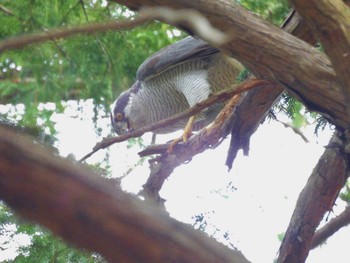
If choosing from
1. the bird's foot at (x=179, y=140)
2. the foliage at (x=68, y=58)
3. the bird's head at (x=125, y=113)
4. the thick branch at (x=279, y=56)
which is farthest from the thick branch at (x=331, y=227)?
the bird's head at (x=125, y=113)

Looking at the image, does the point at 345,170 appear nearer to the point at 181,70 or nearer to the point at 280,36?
the point at 280,36

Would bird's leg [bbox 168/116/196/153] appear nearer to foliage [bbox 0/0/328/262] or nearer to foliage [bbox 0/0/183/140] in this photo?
foliage [bbox 0/0/328/262]

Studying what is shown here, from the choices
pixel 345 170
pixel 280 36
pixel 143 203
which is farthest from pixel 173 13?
pixel 143 203

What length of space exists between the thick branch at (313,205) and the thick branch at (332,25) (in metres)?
0.85

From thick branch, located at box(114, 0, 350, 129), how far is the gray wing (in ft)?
8.17

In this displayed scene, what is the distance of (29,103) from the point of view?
6074 mm

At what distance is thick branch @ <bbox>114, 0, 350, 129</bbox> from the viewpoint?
8.40 feet

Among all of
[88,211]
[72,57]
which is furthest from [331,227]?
[72,57]

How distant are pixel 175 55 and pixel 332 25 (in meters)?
3.27

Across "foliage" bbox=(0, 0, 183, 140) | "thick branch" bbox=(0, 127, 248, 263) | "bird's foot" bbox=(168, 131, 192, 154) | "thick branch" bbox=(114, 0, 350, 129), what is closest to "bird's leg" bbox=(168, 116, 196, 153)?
"bird's foot" bbox=(168, 131, 192, 154)

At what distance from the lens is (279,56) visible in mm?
2592

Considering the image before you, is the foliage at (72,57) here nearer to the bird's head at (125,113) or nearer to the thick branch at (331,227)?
the bird's head at (125,113)

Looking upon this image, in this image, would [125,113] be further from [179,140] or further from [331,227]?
[331,227]

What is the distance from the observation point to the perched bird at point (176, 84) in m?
5.16
